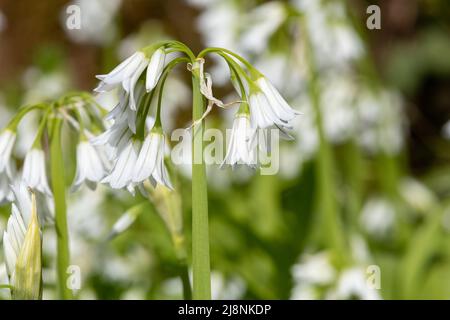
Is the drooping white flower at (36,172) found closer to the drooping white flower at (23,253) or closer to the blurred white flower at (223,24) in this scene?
the drooping white flower at (23,253)

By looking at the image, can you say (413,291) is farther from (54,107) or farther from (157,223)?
(54,107)

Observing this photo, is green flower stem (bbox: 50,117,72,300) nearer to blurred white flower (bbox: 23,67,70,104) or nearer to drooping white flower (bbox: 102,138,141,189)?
drooping white flower (bbox: 102,138,141,189)

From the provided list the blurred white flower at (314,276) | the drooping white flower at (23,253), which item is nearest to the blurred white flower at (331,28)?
the blurred white flower at (314,276)

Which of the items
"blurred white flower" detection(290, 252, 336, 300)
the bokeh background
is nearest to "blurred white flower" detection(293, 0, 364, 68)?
the bokeh background

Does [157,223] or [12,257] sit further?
[157,223]

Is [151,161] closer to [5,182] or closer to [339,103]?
[5,182]

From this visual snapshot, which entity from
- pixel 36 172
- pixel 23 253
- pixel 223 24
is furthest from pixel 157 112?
pixel 223 24
